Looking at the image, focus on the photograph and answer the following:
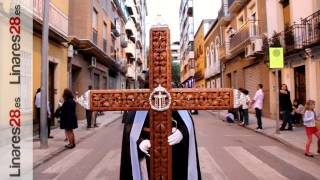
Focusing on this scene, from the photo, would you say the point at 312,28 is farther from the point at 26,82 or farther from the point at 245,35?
the point at 26,82

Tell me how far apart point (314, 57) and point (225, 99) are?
1277 centimetres

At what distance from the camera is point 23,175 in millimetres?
7090

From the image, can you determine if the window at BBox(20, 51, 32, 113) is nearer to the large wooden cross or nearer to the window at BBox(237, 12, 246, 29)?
the large wooden cross

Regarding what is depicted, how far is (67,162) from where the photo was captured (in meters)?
8.40

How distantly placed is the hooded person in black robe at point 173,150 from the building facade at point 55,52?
453 inches

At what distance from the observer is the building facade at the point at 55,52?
1409 centimetres

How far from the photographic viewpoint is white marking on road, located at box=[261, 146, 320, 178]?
722 centimetres

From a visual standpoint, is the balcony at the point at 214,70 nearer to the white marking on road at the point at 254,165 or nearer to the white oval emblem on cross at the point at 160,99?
the white marking on road at the point at 254,165

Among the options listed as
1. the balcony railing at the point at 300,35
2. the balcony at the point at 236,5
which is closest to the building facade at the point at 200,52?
the balcony at the point at 236,5

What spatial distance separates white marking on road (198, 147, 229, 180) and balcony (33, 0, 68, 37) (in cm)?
794

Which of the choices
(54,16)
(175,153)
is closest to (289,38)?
(54,16)

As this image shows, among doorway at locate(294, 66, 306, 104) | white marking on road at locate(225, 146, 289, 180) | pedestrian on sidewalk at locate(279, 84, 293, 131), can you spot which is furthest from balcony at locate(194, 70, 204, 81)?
white marking on road at locate(225, 146, 289, 180)

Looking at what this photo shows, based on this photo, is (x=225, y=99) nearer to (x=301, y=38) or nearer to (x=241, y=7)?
(x=301, y=38)

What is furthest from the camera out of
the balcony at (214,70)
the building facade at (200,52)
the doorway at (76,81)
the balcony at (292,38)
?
the building facade at (200,52)
